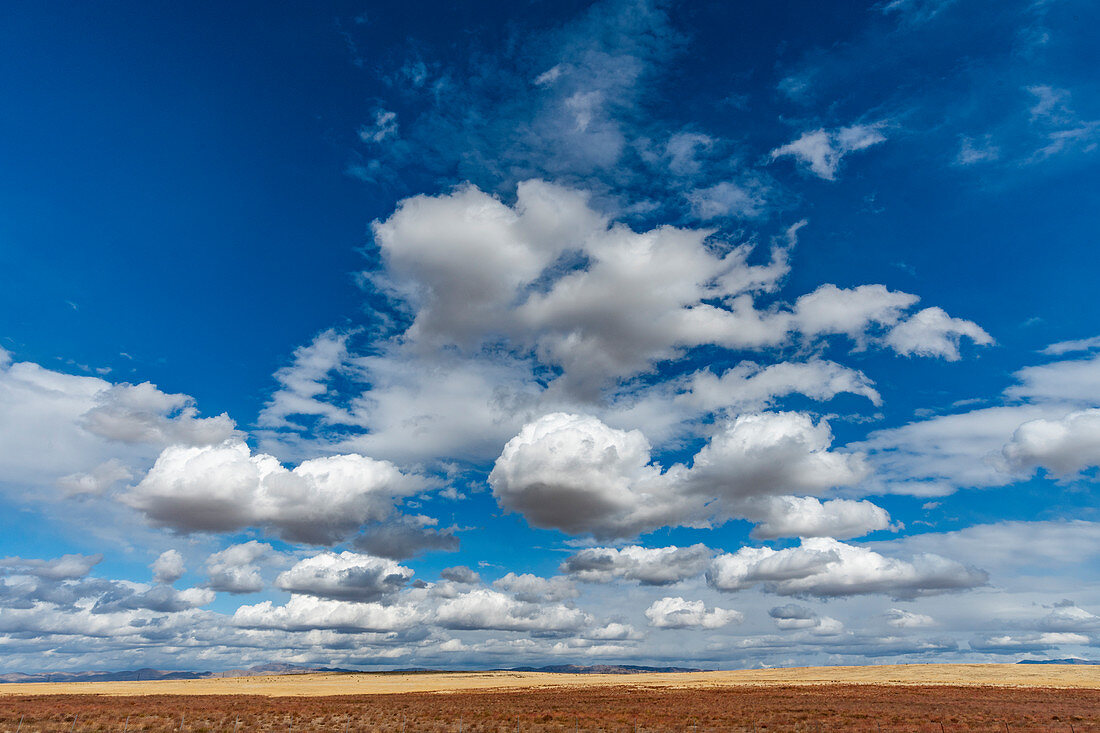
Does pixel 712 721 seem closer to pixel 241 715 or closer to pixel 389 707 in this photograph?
pixel 389 707

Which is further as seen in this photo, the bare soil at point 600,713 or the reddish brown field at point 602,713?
the reddish brown field at point 602,713

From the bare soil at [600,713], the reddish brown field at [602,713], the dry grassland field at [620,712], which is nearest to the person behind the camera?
the bare soil at [600,713]

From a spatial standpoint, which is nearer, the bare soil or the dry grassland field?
the bare soil

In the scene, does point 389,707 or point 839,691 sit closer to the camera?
point 389,707

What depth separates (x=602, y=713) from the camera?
7544 cm

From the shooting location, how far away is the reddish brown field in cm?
6288

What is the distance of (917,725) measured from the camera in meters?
62.6

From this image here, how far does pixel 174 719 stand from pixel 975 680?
143 metres

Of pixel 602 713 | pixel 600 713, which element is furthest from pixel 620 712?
pixel 600 713

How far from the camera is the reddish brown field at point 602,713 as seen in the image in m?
62.9

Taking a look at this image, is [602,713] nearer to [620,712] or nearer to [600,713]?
[600,713]

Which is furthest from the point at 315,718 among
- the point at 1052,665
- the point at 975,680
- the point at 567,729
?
the point at 1052,665

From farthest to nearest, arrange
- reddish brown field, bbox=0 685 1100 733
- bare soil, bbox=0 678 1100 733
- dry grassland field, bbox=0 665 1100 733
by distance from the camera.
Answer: dry grassland field, bbox=0 665 1100 733 → reddish brown field, bbox=0 685 1100 733 → bare soil, bbox=0 678 1100 733

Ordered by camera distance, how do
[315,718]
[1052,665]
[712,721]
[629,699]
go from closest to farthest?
[712,721]
[315,718]
[629,699]
[1052,665]
